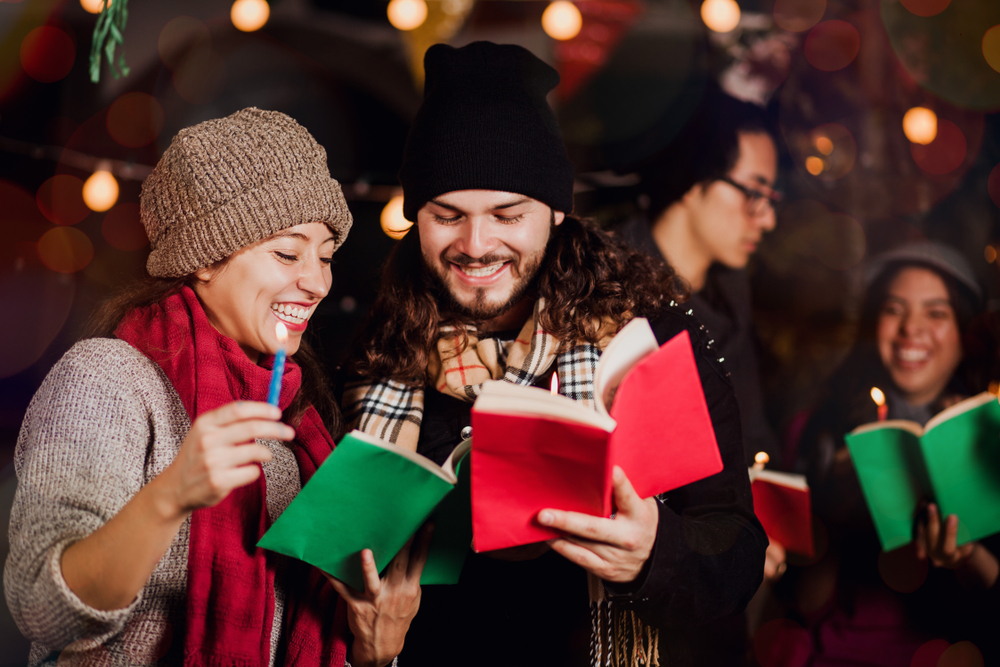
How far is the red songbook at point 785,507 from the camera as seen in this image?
1.82 metres

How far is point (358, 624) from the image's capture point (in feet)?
3.77

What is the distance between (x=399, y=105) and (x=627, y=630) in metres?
2.08

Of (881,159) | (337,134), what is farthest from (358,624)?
(881,159)

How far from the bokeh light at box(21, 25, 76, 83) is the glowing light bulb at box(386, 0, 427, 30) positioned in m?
1.25

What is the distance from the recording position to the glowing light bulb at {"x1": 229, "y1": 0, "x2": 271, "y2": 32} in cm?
251

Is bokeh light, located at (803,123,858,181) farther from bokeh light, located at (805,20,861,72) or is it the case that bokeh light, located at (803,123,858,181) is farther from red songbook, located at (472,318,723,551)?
red songbook, located at (472,318,723,551)

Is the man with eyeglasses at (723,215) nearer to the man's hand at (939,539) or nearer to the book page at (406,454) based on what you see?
the man's hand at (939,539)

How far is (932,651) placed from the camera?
1955 mm

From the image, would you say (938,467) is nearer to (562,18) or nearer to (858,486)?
(858,486)

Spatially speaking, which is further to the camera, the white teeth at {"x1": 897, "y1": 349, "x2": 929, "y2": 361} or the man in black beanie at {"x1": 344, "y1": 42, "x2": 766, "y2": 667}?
the white teeth at {"x1": 897, "y1": 349, "x2": 929, "y2": 361}

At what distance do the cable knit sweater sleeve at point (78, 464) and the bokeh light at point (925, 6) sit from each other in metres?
2.76

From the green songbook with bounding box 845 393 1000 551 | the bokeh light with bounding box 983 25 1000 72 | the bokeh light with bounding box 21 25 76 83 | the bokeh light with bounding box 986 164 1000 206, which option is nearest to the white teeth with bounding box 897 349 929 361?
the bokeh light with bounding box 986 164 1000 206

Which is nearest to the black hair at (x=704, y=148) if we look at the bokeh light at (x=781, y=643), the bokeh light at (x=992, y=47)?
the bokeh light at (x=992, y=47)

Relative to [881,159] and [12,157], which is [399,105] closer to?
[12,157]
